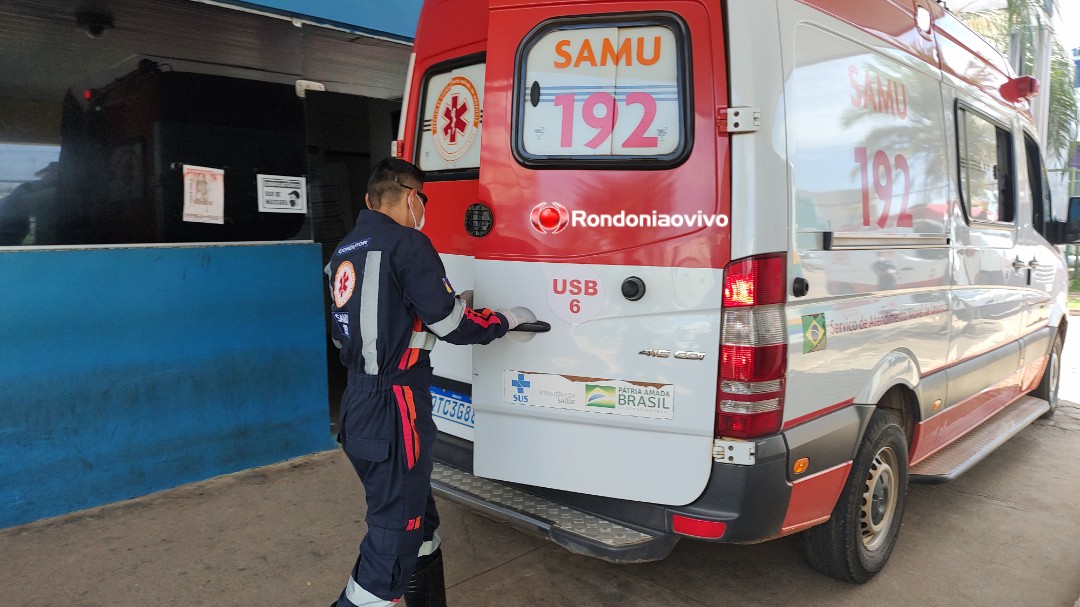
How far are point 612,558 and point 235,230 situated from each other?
3009mm

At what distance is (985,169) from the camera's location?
4230 millimetres

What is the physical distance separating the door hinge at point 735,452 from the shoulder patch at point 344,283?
4.38 ft

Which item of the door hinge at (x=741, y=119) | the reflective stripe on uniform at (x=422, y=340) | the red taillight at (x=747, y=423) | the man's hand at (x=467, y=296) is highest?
the door hinge at (x=741, y=119)

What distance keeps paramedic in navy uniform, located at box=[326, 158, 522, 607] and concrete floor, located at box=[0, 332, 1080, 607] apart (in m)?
0.75

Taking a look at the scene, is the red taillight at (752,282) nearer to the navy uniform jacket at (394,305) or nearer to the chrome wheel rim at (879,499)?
the navy uniform jacket at (394,305)

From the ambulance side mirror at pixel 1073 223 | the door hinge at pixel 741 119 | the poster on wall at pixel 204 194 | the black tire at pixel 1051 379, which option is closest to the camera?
the door hinge at pixel 741 119

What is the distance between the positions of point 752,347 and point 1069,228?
421 cm

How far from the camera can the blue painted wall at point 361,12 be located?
4.43 meters

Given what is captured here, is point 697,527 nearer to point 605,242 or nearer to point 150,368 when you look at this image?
point 605,242

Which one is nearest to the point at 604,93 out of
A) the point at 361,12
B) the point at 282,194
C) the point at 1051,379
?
the point at 282,194

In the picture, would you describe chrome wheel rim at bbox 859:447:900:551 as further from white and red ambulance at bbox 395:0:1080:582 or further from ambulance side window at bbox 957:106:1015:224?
ambulance side window at bbox 957:106:1015:224

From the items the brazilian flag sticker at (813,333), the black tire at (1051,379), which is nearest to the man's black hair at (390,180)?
the brazilian flag sticker at (813,333)

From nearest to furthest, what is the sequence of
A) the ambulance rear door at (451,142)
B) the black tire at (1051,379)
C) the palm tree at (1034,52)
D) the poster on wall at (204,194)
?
1. the ambulance rear door at (451,142)
2. the poster on wall at (204,194)
3. the black tire at (1051,379)
4. the palm tree at (1034,52)

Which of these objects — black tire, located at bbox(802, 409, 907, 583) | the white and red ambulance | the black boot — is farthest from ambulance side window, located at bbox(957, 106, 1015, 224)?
the black boot
